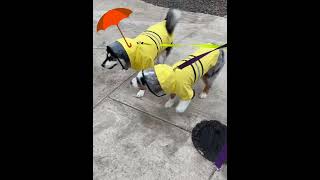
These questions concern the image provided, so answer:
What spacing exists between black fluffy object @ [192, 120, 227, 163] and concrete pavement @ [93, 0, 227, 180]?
74 millimetres

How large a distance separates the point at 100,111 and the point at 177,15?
1859 mm

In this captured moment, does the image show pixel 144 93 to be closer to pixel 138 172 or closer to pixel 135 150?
pixel 135 150

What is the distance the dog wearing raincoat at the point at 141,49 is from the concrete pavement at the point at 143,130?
0.36m

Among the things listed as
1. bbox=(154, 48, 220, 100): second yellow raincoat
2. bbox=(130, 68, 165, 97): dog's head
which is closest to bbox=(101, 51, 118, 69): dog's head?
bbox=(130, 68, 165, 97): dog's head

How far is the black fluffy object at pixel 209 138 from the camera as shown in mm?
3485

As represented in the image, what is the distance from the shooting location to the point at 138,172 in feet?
10.7

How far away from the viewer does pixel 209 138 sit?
3.66 m

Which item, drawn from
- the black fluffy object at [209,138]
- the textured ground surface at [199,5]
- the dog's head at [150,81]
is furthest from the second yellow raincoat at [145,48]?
the textured ground surface at [199,5]

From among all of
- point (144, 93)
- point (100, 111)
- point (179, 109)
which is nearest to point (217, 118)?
Result: point (179, 109)

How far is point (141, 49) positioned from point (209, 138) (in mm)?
1627

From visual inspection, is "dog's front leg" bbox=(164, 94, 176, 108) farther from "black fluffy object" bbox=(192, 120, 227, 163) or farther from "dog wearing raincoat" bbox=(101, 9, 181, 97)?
"black fluffy object" bbox=(192, 120, 227, 163)

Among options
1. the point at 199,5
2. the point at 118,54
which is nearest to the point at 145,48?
the point at 118,54

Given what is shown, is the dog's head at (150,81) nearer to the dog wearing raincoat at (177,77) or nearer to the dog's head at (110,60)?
the dog wearing raincoat at (177,77)

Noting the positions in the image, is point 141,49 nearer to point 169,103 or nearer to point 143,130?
point 169,103
